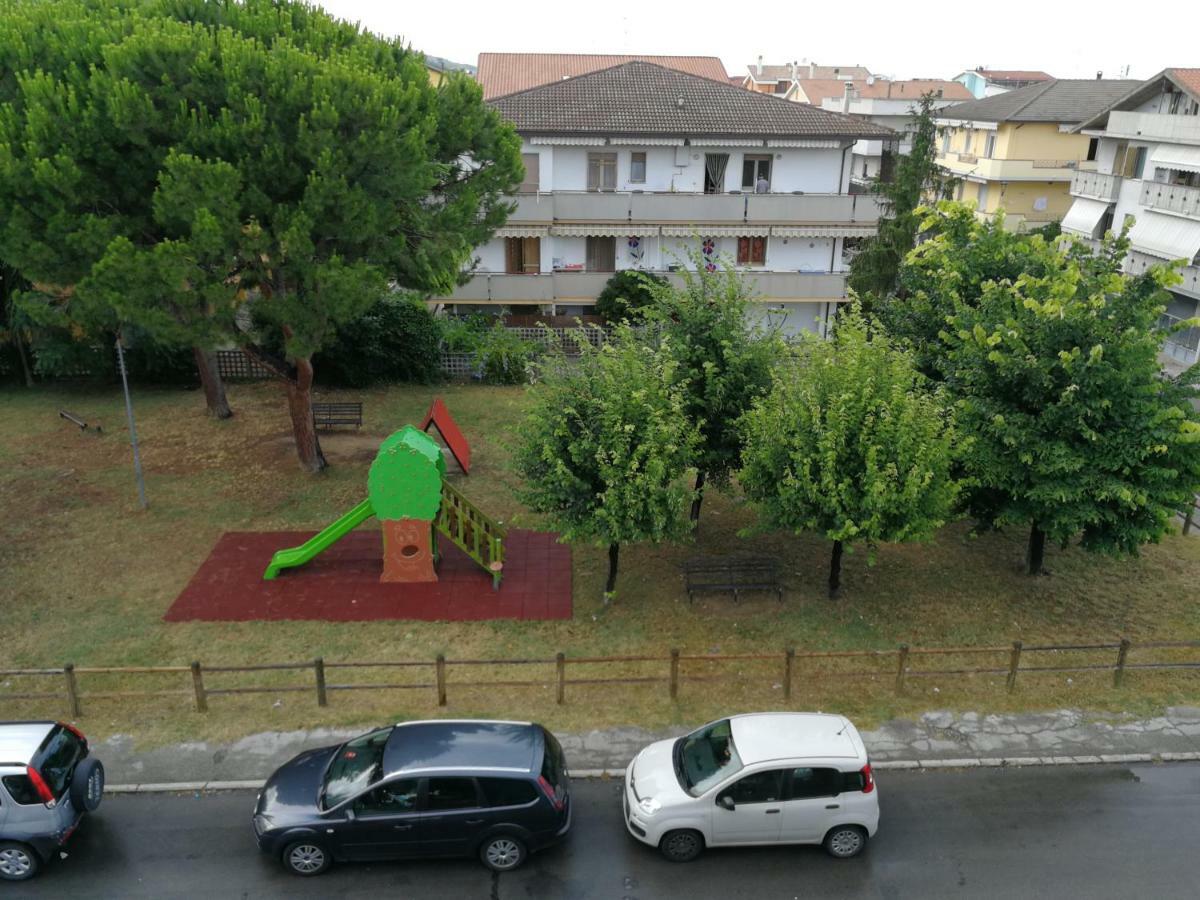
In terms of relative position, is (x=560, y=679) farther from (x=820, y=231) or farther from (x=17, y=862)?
(x=820, y=231)

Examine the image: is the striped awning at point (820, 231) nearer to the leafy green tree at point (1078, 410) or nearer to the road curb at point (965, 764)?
the leafy green tree at point (1078, 410)

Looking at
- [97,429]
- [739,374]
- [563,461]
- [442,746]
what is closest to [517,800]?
[442,746]

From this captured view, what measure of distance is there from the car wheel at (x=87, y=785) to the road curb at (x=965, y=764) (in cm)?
87

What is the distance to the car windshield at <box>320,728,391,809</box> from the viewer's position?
10594 mm

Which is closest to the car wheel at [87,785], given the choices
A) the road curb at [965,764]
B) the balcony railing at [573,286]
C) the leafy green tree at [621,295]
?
the road curb at [965,764]

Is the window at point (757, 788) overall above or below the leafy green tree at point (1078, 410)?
below

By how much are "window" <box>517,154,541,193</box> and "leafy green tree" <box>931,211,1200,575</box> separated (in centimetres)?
2059

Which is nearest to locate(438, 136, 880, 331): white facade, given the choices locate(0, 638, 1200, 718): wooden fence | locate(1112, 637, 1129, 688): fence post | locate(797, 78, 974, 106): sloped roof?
locate(0, 638, 1200, 718): wooden fence

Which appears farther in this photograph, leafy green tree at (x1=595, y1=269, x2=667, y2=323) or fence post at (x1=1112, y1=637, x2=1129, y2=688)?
leafy green tree at (x1=595, y1=269, x2=667, y2=323)

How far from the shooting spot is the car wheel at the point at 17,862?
10.2 metres

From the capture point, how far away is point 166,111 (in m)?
16.5

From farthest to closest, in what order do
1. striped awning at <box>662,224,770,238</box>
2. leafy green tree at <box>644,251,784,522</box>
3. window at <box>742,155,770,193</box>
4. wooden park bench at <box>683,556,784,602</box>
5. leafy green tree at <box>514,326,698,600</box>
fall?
window at <box>742,155,770,193</box> < striped awning at <box>662,224,770,238</box> < leafy green tree at <box>644,251,784,522</box> < wooden park bench at <box>683,556,784,602</box> < leafy green tree at <box>514,326,698,600</box>

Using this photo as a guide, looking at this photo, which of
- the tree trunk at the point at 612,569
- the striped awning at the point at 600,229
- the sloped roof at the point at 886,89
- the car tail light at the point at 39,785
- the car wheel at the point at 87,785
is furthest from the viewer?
the sloped roof at the point at 886,89

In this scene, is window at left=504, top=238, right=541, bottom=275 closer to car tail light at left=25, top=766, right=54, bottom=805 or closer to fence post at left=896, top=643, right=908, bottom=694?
fence post at left=896, top=643, right=908, bottom=694
